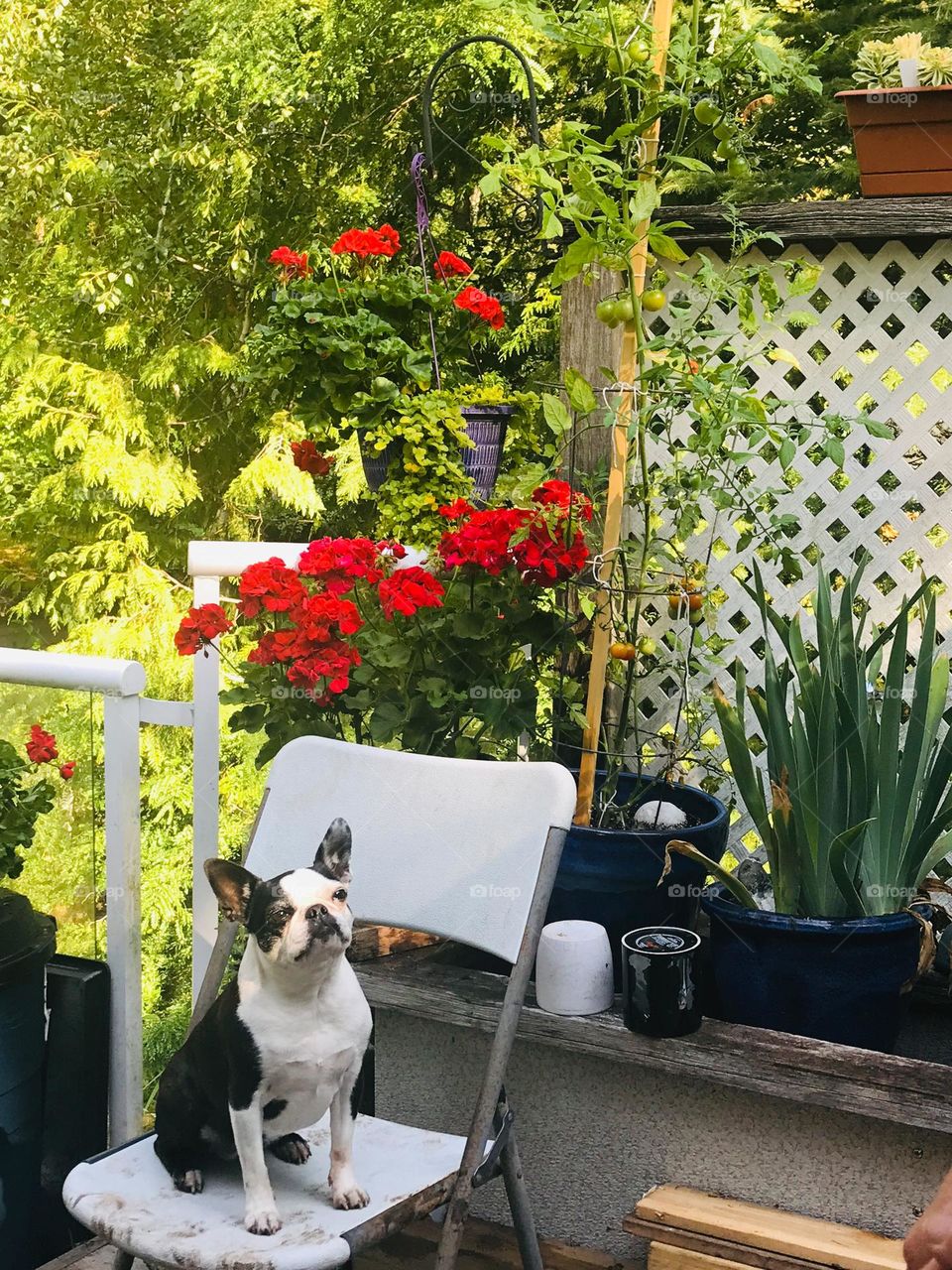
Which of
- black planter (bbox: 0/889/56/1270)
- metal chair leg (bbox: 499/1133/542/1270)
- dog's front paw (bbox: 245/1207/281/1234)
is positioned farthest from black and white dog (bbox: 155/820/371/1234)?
black planter (bbox: 0/889/56/1270)

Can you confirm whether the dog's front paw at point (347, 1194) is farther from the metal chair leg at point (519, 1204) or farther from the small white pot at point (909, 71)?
the small white pot at point (909, 71)

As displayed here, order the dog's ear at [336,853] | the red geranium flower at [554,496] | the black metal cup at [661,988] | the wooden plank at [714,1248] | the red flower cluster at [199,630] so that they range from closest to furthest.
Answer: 1. the dog's ear at [336,853]
2. the wooden plank at [714,1248]
3. the black metal cup at [661,988]
4. the red flower cluster at [199,630]
5. the red geranium flower at [554,496]

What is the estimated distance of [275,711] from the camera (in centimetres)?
219

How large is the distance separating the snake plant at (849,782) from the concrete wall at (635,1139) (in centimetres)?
30

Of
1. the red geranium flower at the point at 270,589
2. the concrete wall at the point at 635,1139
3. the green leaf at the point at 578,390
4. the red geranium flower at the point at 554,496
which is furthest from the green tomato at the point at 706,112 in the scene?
the concrete wall at the point at 635,1139

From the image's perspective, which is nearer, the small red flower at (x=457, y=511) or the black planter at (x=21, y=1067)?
the black planter at (x=21, y=1067)

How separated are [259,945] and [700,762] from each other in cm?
111

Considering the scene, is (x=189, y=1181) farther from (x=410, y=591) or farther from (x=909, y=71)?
(x=909, y=71)

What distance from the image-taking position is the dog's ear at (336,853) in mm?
1364

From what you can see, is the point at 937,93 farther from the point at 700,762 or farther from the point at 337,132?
the point at 337,132

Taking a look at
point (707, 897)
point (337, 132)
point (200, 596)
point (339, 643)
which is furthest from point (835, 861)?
point (337, 132)

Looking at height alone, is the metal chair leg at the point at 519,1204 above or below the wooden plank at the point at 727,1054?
below

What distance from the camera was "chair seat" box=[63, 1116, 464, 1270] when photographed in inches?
49.3

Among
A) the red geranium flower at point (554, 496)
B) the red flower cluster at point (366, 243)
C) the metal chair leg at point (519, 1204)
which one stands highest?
the red flower cluster at point (366, 243)
